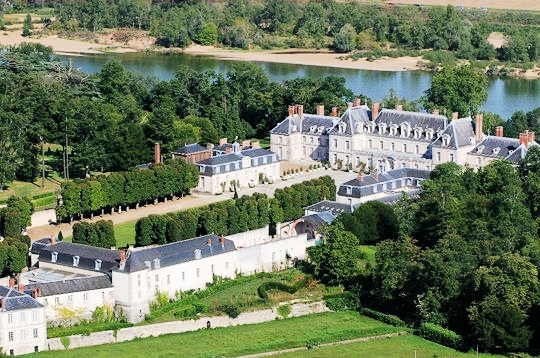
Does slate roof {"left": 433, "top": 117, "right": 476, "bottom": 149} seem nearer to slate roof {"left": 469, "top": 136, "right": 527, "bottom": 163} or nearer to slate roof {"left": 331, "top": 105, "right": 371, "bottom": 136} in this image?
slate roof {"left": 469, "top": 136, "right": 527, "bottom": 163}

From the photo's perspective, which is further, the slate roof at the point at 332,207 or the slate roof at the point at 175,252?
the slate roof at the point at 332,207

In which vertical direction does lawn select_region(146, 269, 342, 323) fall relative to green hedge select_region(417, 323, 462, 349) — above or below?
above

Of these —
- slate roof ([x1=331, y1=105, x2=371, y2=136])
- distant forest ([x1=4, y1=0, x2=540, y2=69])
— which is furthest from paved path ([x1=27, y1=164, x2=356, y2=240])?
distant forest ([x1=4, y1=0, x2=540, y2=69])

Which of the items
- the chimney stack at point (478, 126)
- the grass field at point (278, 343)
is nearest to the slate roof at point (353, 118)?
the chimney stack at point (478, 126)

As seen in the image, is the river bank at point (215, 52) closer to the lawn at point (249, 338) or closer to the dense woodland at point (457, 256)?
the dense woodland at point (457, 256)

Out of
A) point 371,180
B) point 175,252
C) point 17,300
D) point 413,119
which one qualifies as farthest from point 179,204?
point 17,300

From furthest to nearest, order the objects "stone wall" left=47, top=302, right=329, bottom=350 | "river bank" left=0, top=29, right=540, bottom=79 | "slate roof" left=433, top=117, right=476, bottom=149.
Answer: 1. "river bank" left=0, top=29, right=540, bottom=79
2. "slate roof" left=433, top=117, right=476, bottom=149
3. "stone wall" left=47, top=302, right=329, bottom=350

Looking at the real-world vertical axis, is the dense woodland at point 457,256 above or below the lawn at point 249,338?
above
